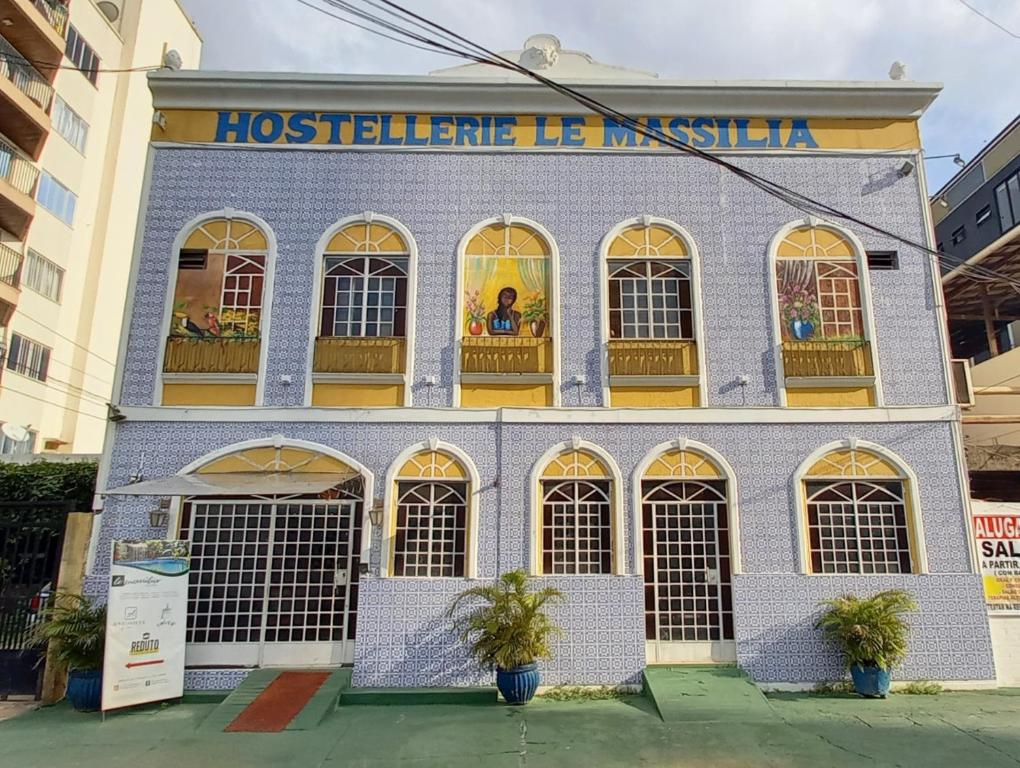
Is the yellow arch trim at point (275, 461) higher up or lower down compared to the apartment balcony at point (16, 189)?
lower down

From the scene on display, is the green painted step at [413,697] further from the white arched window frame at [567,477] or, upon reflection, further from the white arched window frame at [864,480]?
the white arched window frame at [864,480]

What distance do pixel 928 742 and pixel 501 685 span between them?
183 inches

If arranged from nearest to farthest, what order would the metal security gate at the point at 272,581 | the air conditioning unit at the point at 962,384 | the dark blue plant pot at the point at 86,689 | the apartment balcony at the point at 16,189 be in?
→ the dark blue plant pot at the point at 86,689
the metal security gate at the point at 272,581
the air conditioning unit at the point at 962,384
the apartment balcony at the point at 16,189

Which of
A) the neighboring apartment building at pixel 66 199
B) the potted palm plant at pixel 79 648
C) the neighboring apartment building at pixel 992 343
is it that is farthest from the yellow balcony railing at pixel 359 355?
the neighboring apartment building at pixel 66 199

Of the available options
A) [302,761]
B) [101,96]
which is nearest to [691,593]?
[302,761]

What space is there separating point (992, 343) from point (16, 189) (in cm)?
2896

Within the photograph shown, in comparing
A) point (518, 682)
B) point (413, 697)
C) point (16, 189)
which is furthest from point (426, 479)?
point (16, 189)

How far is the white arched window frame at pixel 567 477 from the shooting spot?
9.09 m

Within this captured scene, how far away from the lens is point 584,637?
28.9ft

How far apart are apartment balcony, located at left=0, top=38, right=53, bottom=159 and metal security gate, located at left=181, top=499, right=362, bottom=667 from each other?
18016 millimetres

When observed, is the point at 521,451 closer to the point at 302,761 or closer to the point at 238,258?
the point at 302,761

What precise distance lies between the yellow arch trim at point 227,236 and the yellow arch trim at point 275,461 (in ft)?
10.5

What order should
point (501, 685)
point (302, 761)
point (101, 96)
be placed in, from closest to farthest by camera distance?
point (302, 761)
point (501, 685)
point (101, 96)

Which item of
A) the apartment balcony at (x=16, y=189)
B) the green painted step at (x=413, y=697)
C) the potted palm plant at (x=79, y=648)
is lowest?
the green painted step at (x=413, y=697)
